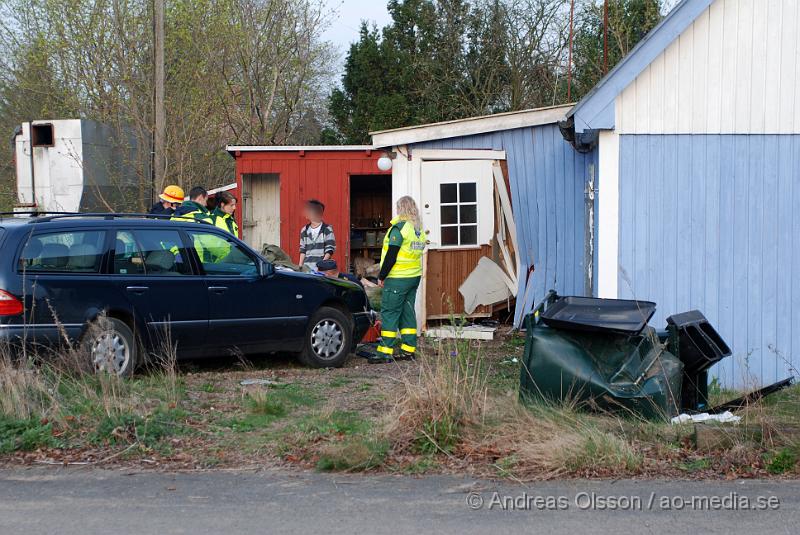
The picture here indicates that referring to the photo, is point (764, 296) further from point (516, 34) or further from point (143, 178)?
point (516, 34)

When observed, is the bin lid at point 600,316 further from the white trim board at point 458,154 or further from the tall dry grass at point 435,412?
the white trim board at point 458,154

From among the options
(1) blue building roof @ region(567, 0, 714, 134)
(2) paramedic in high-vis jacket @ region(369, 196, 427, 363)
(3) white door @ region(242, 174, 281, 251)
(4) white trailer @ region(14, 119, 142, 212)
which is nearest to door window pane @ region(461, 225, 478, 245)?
(2) paramedic in high-vis jacket @ region(369, 196, 427, 363)

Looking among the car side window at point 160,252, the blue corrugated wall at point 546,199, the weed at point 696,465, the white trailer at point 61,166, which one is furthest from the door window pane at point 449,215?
the weed at point 696,465

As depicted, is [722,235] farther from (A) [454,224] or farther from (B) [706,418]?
(A) [454,224]

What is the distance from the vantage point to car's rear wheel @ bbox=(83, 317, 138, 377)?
831cm

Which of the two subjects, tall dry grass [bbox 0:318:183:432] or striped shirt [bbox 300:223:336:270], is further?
striped shirt [bbox 300:223:336:270]

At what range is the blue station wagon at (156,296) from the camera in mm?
8117

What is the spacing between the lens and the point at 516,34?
2819 cm

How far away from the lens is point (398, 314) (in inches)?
420

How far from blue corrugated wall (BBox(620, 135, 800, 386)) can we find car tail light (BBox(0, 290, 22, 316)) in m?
5.67

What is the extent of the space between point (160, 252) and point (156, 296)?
49cm

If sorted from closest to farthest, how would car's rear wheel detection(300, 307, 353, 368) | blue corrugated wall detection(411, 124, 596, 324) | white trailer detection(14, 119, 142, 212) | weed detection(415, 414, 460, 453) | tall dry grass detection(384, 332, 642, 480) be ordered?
tall dry grass detection(384, 332, 642, 480)
weed detection(415, 414, 460, 453)
car's rear wheel detection(300, 307, 353, 368)
blue corrugated wall detection(411, 124, 596, 324)
white trailer detection(14, 119, 142, 212)

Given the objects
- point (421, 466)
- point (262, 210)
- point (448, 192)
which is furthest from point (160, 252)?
point (262, 210)

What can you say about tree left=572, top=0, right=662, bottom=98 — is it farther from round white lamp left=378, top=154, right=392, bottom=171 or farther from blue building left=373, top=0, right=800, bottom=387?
blue building left=373, top=0, right=800, bottom=387
